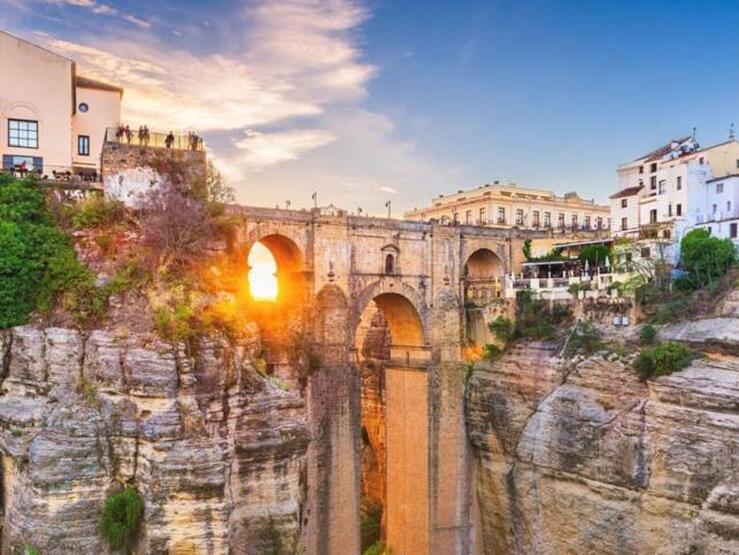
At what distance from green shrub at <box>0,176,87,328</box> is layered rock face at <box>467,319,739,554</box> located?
1893 centimetres

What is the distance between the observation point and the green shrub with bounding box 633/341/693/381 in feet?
80.9

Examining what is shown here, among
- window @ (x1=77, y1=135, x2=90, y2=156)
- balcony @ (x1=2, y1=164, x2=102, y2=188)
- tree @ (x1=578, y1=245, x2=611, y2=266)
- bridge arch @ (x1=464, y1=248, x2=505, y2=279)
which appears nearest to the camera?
Answer: balcony @ (x1=2, y1=164, x2=102, y2=188)

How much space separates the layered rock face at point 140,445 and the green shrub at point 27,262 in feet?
3.08

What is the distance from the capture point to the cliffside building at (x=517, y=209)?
1754 inches

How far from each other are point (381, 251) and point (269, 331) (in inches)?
256

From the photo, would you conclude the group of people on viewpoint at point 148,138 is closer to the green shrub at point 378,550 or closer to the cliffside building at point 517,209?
the green shrub at point 378,550

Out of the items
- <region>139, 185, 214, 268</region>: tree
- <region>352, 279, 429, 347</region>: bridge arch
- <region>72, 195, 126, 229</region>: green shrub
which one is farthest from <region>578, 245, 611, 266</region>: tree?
<region>72, 195, 126, 229</region>: green shrub

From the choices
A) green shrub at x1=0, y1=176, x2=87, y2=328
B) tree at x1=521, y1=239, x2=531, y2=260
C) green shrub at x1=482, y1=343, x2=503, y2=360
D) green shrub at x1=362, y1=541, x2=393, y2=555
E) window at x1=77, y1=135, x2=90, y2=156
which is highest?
window at x1=77, y1=135, x2=90, y2=156

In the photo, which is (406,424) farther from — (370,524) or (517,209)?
(517,209)

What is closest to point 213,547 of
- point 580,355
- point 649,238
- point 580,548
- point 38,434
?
point 38,434

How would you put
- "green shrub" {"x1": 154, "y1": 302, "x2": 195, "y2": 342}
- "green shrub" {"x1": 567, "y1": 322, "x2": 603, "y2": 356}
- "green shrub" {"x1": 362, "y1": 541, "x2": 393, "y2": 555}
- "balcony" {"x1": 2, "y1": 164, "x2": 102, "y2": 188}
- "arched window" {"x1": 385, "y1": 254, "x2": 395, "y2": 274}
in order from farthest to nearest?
1. "green shrub" {"x1": 362, "y1": 541, "x2": 393, "y2": 555}
2. "arched window" {"x1": 385, "y1": 254, "x2": 395, "y2": 274}
3. "green shrub" {"x1": 567, "y1": 322, "x2": 603, "y2": 356}
4. "balcony" {"x1": 2, "y1": 164, "x2": 102, "y2": 188}
5. "green shrub" {"x1": 154, "y1": 302, "x2": 195, "y2": 342}

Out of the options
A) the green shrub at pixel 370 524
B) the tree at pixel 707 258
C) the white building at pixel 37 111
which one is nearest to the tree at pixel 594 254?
the tree at pixel 707 258

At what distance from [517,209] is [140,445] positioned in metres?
33.0

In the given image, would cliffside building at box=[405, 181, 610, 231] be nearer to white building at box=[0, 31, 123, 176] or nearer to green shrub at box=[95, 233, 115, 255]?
white building at box=[0, 31, 123, 176]
